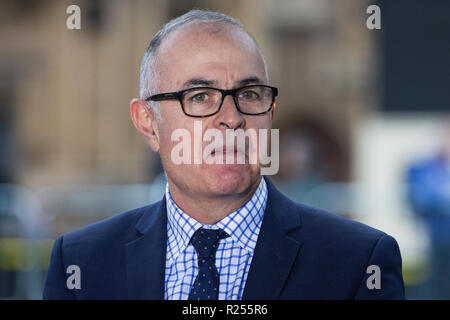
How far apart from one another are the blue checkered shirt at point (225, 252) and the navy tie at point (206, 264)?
13mm

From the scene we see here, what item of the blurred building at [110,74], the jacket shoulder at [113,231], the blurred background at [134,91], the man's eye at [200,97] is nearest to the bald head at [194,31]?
the man's eye at [200,97]

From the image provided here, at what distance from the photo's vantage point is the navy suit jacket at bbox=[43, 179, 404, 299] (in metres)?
1.97

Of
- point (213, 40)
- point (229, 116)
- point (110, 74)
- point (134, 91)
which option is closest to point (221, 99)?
point (229, 116)

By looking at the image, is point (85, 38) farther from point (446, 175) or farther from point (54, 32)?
point (446, 175)

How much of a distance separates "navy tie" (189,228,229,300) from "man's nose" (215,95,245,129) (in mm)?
330

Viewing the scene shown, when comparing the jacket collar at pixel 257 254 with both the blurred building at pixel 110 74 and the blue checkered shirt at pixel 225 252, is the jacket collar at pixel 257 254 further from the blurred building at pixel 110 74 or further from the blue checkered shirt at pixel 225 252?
the blurred building at pixel 110 74

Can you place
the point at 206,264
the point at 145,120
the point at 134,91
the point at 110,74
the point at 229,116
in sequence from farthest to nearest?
1. the point at 110,74
2. the point at 134,91
3. the point at 145,120
4. the point at 206,264
5. the point at 229,116

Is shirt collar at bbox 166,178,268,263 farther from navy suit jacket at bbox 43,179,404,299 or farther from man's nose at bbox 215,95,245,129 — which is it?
man's nose at bbox 215,95,245,129

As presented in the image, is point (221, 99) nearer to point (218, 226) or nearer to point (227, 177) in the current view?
point (227, 177)

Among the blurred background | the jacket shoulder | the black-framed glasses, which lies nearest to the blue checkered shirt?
the jacket shoulder

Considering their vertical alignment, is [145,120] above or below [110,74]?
below

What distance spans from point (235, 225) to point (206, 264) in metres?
0.14

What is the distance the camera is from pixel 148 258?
82.7 inches
